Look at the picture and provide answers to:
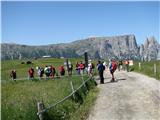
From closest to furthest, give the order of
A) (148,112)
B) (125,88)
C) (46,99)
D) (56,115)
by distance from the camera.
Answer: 1. (56,115)
2. (148,112)
3. (46,99)
4. (125,88)

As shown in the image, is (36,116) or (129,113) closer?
(36,116)

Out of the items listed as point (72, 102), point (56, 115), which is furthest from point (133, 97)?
point (56, 115)

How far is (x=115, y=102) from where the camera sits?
2234cm

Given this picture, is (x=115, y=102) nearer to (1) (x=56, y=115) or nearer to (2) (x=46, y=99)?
(2) (x=46, y=99)

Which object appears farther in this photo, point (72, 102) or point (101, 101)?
point (101, 101)

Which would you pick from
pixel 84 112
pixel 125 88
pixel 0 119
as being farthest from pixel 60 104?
pixel 125 88

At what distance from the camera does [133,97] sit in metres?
23.9

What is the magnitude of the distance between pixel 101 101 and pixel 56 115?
18.1 feet

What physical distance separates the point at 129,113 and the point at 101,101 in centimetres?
391

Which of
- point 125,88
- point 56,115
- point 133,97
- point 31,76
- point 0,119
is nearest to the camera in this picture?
point 0,119

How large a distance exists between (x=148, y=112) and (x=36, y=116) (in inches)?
214

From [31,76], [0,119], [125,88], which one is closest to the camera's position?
[0,119]

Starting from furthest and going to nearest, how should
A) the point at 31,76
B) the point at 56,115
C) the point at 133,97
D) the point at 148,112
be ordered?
the point at 31,76, the point at 133,97, the point at 148,112, the point at 56,115

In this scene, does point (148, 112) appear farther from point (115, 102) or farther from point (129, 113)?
point (115, 102)
